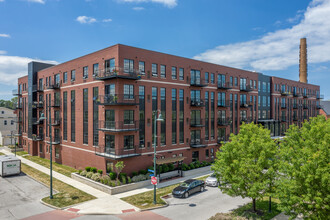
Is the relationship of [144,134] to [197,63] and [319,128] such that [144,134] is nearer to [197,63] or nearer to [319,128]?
[197,63]

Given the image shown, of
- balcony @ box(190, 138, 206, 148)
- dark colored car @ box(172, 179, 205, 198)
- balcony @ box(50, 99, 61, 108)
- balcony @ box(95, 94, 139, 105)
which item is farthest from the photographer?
balcony @ box(50, 99, 61, 108)

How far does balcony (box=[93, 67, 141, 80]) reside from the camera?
26.2 metres

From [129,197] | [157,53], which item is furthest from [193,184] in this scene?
[157,53]

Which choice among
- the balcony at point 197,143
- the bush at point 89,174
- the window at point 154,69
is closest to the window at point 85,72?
the window at point 154,69

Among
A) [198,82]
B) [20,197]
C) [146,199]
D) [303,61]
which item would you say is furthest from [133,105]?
[303,61]

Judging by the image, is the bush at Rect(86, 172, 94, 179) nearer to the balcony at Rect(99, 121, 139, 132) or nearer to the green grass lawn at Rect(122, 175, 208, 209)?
the balcony at Rect(99, 121, 139, 132)

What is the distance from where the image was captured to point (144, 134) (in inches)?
1161

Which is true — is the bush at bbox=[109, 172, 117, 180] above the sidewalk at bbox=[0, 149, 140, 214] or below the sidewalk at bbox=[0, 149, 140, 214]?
above

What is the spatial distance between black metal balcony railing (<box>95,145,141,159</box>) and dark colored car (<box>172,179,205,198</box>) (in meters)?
6.89

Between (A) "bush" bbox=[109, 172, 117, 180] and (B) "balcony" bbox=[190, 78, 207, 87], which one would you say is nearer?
(A) "bush" bbox=[109, 172, 117, 180]

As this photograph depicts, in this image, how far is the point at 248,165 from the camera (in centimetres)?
1675

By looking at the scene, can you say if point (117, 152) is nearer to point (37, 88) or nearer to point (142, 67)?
point (142, 67)

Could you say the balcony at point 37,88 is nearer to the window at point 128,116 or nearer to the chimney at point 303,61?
the window at point 128,116

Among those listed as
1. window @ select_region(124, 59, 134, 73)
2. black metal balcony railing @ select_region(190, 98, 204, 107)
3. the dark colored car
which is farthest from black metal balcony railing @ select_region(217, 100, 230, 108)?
window @ select_region(124, 59, 134, 73)
